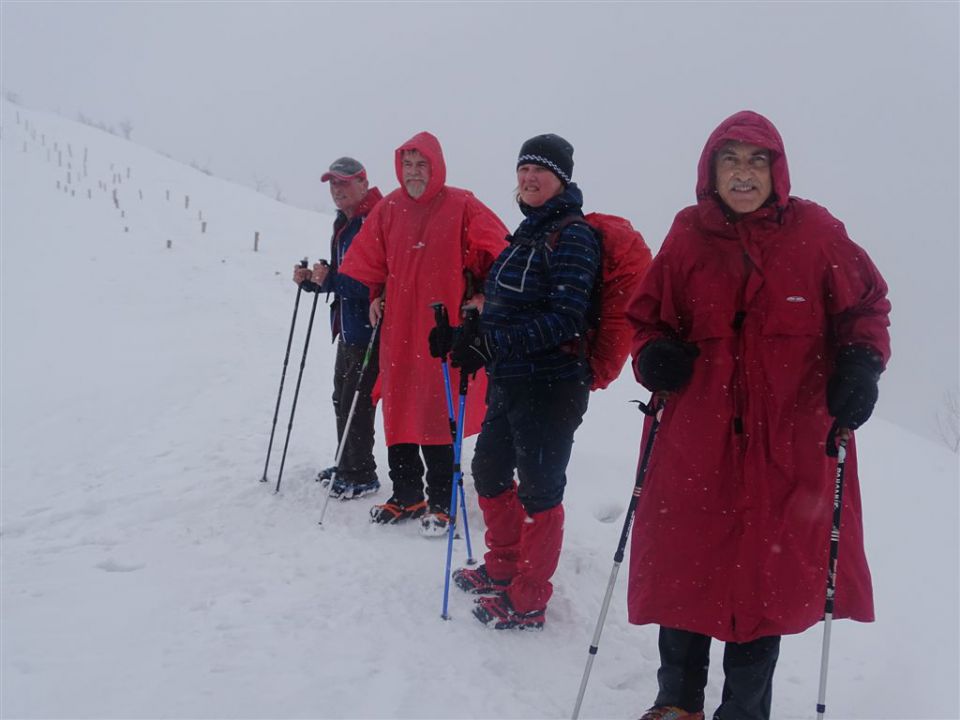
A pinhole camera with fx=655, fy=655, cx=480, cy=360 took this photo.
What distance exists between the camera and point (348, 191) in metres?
4.51

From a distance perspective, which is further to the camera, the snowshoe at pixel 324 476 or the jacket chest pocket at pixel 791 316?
the snowshoe at pixel 324 476

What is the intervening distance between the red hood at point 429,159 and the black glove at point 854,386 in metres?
2.54

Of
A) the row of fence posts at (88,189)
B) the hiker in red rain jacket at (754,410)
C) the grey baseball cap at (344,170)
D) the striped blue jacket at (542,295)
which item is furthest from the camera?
the row of fence posts at (88,189)

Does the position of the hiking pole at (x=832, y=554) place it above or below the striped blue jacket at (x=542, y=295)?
below

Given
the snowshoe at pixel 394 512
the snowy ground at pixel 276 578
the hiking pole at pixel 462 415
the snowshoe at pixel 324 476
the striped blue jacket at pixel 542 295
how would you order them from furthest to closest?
the snowshoe at pixel 324 476 < the snowshoe at pixel 394 512 < the hiking pole at pixel 462 415 < the striped blue jacket at pixel 542 295 < the snowy ground at pixel 276 578

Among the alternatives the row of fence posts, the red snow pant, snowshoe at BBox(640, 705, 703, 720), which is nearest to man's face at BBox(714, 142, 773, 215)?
the red snow pant

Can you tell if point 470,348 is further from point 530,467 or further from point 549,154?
point 549,154

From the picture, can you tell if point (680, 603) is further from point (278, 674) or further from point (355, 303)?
point (355, 303)

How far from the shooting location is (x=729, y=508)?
2.18 meters

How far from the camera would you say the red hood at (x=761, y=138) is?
7.07ft

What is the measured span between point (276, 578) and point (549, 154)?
2508 millimetres

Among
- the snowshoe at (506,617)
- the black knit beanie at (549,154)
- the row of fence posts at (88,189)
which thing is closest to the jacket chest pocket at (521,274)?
the black knit beanie at (549,154)

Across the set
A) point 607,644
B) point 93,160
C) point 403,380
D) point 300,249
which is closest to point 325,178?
point 403,380

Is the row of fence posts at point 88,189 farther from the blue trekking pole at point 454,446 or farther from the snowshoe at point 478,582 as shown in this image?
the snowshoe at point 478,582
